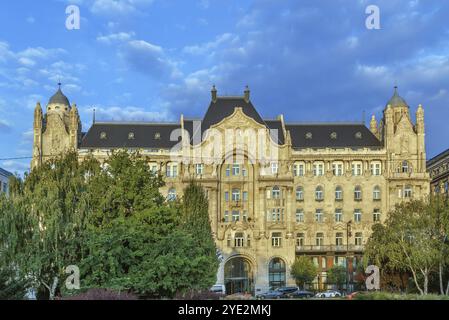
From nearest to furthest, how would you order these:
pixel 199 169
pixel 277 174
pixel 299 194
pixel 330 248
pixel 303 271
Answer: pixel 303 271 < pixel 330 248 < pixel 277 174 < pixel 199 169 < pixel 299 194

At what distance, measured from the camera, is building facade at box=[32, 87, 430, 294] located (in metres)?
96.4

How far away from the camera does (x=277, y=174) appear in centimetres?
9838

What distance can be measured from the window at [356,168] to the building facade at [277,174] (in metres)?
0.15

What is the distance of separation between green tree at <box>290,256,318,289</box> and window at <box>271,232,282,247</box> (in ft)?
14.9

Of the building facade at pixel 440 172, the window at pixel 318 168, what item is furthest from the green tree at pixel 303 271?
the building facade at pixel 440 172

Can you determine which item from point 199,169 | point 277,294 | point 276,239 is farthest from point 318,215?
point 277,294

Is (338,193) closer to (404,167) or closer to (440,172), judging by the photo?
(404,167)

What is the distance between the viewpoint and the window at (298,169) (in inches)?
3965

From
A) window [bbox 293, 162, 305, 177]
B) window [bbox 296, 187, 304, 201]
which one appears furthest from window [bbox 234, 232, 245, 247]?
window [bbox 293, 162, 305, 177]

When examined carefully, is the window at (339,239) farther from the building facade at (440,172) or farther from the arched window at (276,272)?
the building facade at (440,172)

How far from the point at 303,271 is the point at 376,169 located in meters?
A: 21.4

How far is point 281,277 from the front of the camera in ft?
310
